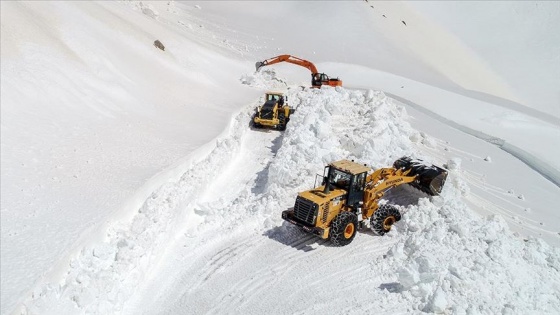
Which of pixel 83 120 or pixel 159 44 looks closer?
pixel 83 120

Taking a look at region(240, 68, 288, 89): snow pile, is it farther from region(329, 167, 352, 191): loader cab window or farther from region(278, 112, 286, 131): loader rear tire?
region(329, 167, 352, 191): loader cab window

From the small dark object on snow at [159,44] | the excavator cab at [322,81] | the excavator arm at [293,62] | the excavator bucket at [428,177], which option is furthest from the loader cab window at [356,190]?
the small dark object on snow at [159,44]

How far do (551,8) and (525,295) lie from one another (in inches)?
1563

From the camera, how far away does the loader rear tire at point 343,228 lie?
9453mm

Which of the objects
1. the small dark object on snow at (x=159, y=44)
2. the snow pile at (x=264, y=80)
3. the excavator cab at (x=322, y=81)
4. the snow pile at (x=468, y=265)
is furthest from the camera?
the snow pile at (x=264, y=80)

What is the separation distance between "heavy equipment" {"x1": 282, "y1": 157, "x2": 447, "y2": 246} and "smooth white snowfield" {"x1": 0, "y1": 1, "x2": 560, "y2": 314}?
38 centimetres

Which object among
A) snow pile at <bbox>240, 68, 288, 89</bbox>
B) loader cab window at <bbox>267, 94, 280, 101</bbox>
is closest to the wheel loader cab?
loader cab window at <bbox>267, 94, 280, 101</bbox>

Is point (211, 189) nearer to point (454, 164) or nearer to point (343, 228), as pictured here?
point (343, 228)

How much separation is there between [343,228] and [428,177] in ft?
8.93

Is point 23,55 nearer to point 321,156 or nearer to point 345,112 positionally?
point 321,156

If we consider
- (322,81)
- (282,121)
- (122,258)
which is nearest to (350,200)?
(122,258)

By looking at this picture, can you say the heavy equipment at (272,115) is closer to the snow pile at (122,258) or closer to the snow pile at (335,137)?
the snow pile at (335,137)

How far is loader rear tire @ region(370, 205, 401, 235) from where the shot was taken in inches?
391

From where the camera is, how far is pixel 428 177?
10977 millimetres
